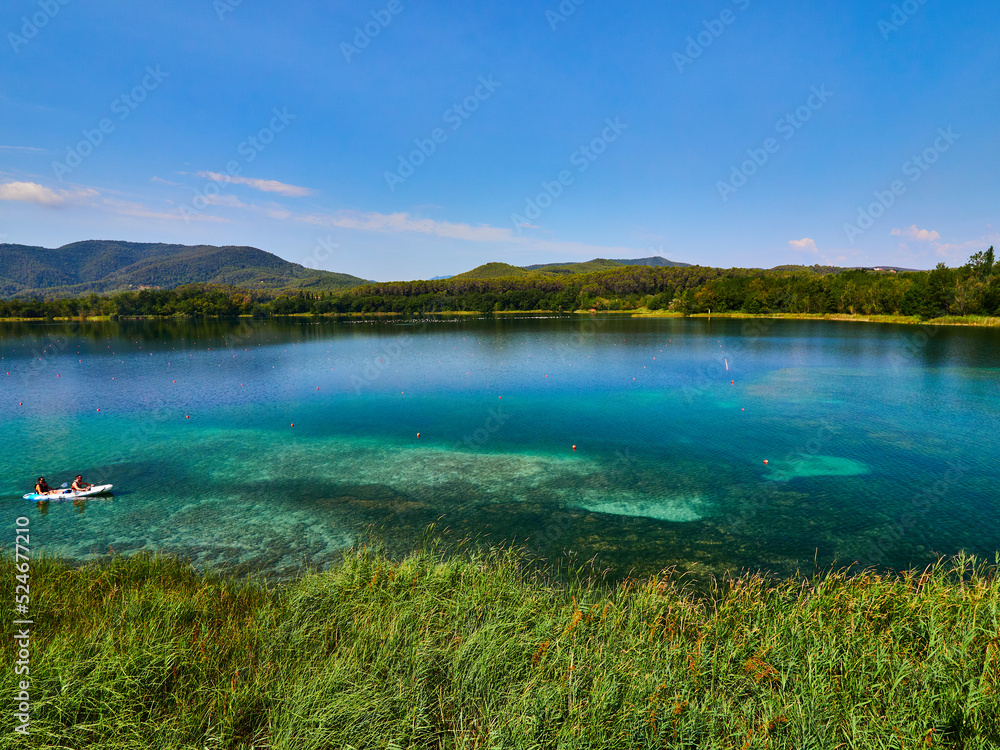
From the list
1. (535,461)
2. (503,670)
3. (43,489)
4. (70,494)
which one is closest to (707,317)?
(535,461)

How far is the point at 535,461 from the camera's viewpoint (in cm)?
2088

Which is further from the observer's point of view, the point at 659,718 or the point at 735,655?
the point at 735,655

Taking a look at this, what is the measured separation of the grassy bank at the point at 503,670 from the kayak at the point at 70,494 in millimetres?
9960

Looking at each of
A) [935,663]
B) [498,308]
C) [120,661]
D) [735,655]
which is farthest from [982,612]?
[498,308]

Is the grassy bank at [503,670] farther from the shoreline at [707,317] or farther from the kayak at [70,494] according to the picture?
the shoreline at [707,317]

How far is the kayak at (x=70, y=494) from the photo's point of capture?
16531 mm

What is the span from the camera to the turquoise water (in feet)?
45.4

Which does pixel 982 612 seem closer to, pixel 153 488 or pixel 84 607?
pixel 84 607

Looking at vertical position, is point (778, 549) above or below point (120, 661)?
below

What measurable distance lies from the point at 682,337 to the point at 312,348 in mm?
58850

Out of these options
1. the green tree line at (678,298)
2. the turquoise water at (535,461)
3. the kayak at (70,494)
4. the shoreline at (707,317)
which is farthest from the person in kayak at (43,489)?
the green tree line at (678,298)

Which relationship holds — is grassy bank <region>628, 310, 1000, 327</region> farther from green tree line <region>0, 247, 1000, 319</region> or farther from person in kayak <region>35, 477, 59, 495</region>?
person in kayak <region>35, 477, 59, 495</region>

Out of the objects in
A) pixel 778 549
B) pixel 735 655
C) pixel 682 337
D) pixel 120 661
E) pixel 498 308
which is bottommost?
pixel 778 549

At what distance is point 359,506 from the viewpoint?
16.4 m
